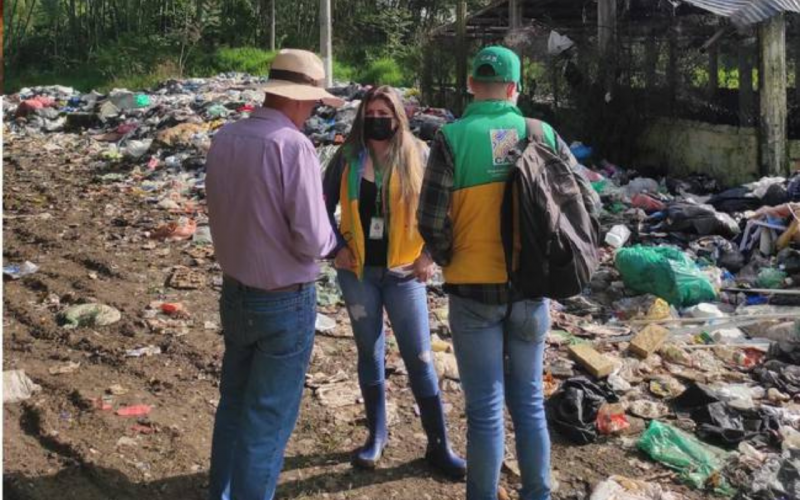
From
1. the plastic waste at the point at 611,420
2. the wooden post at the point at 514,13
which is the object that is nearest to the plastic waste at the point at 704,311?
the plastic waste at the point at 611,420

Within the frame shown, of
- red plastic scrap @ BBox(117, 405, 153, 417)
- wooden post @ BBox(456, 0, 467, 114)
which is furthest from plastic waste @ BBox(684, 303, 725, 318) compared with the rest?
wooden post @ BBox(456, 0, 467, 114)

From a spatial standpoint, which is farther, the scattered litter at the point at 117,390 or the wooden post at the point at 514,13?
the wooden post at the point at 514,13

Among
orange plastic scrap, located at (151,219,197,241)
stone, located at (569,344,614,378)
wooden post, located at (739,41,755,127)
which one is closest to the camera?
stone, located at (569,344,614,378)

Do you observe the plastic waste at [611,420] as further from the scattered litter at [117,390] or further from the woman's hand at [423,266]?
the scattered litter at [117,390]

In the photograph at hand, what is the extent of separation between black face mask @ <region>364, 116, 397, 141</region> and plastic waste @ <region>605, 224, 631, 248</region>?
448 centimetres

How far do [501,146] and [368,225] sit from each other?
33.2 inches

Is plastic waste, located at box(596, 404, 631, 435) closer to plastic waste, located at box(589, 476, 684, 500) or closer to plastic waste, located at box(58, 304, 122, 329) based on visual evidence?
plastic waste, located at box(589, 476, 684, 500)

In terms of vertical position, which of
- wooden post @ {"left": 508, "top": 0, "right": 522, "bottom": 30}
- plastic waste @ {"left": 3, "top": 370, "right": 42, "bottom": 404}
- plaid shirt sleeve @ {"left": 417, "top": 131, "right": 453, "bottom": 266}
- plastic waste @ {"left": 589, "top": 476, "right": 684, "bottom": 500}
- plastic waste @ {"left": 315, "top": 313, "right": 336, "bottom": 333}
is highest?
wooden post @ {"left": 508, "top": 0, "right": 522, "bottom": 30}

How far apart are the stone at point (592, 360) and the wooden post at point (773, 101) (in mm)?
5425

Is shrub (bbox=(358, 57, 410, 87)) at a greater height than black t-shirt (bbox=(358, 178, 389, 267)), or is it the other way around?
shrub (bbox=(358, 57, 410, 87))

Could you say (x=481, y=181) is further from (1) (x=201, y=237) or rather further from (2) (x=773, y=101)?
(2) (x=773, y=101)

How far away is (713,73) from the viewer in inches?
435

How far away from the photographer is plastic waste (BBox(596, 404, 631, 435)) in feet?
12.4

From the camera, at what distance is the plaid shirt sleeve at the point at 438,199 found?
99.3 inches
